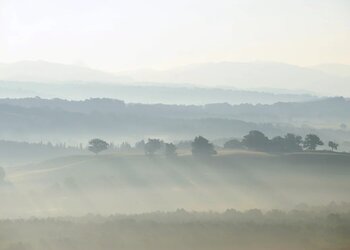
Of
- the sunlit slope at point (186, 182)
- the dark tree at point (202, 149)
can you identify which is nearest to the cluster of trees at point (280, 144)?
the sunlit slope at point (186, 182)

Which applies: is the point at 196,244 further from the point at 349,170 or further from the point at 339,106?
the point at 339,106

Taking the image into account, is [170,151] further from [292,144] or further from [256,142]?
[292,144]

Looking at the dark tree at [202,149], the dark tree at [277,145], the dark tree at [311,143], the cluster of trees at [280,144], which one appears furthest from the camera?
the dark tree at [311,143]

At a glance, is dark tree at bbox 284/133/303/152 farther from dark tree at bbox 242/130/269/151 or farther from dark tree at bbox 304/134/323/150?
dark tree at bbox 242/130/269/151

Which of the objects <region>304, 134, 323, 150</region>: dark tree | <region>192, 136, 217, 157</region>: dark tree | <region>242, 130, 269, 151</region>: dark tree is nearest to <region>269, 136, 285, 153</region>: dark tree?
<region>242, 130, 269, 151</region>: dark tree

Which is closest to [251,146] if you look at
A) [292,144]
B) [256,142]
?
[256,142]

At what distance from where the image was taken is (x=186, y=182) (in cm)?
4059

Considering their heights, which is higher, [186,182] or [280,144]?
[280,144]

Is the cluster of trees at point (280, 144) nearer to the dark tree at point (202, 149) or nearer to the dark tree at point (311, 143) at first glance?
the dark tree at point (311, 143)

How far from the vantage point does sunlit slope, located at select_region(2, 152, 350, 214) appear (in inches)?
1309

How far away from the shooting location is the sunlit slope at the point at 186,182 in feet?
109

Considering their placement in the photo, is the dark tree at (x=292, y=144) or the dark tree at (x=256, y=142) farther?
the dark tree at (x=256, y=142)

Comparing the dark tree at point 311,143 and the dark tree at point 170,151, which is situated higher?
the dark tree at point 311,143

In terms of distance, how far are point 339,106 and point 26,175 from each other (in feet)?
472
